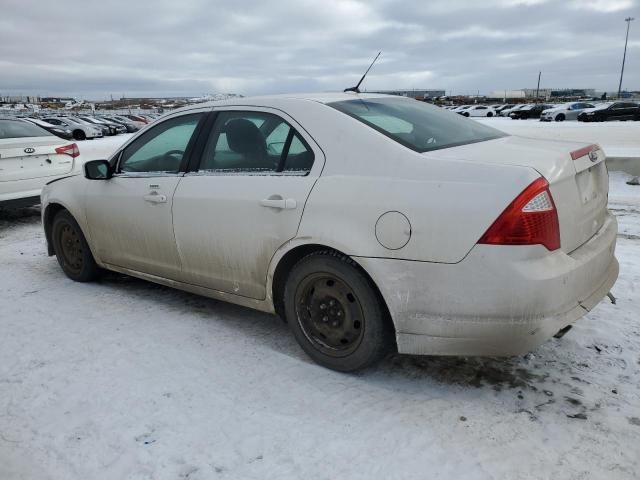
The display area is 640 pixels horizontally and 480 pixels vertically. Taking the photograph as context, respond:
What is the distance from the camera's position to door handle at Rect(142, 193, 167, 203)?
3768mm

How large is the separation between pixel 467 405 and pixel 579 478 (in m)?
0.66

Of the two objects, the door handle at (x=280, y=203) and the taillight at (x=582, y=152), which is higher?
the taillight at (x=582, y=152)

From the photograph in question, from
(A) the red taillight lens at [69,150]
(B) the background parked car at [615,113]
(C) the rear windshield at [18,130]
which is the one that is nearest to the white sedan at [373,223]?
(A) the red taillight lens at [69,150]

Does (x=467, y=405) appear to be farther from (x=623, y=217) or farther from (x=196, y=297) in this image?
(x=623, y=217)

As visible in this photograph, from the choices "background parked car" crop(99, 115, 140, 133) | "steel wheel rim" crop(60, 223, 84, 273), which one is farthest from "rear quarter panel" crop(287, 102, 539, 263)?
"background parked car" crop(99, 115, 140, 133)

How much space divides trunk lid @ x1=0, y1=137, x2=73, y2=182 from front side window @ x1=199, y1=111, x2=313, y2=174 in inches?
177

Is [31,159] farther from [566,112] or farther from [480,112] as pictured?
[480,112]

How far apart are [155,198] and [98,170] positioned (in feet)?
2.53

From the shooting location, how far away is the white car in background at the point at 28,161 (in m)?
6.82

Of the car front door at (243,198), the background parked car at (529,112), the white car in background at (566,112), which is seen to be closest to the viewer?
the car front door at (243,198)

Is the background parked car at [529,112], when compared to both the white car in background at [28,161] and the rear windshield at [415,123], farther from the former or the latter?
the rear windshield at [415,123]

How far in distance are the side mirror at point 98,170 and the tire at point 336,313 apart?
200cm

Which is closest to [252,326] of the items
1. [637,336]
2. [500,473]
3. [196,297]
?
[196,297]

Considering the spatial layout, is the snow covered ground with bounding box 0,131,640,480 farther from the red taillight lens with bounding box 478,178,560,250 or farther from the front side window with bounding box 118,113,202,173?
the front side window with bounding box 118,113,202,173
